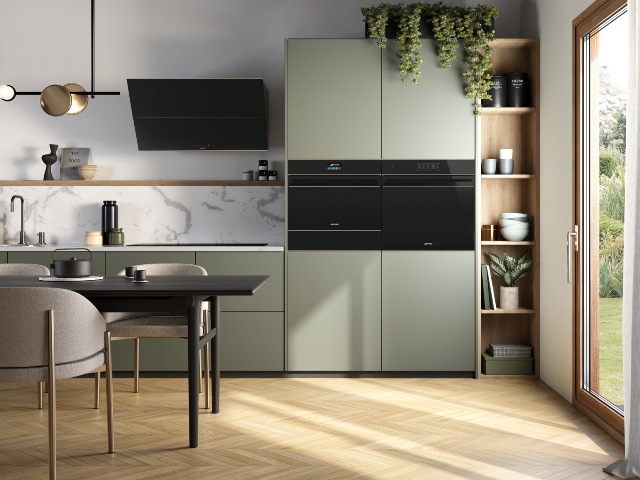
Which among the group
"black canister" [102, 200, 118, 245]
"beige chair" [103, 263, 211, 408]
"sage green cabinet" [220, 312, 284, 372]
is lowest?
"sage green cabinet" [220, 312, 284, 372]

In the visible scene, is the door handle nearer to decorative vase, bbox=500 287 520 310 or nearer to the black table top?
decorative vase, bbox=500 287 520 310

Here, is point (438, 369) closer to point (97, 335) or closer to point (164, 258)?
point (164, 258)

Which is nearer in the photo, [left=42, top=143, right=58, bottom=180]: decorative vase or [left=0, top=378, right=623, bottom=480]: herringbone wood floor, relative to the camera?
[left=0, top=378, right=623, bottom=480]: herringbone wood floor

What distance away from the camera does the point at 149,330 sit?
408 centimetres

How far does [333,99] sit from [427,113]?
656mm

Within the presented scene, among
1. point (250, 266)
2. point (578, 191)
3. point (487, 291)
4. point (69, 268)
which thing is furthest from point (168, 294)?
point (487, 291)

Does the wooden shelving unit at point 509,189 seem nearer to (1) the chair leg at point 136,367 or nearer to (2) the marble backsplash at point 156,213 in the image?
(2) the marble backsplash at point 156,213

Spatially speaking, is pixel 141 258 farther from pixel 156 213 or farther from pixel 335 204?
pixel 335 204

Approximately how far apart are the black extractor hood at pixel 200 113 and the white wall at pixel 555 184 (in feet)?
6.46

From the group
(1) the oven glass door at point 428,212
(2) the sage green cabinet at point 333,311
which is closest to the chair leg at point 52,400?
(2) the sage green cabinet at point 333,311

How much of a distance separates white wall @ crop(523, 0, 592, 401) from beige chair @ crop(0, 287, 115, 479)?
113 inches

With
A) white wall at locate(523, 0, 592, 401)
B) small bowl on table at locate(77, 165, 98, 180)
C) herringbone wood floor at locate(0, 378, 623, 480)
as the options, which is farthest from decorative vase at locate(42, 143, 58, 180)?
white wall at locate(523, 0, 592, 401)

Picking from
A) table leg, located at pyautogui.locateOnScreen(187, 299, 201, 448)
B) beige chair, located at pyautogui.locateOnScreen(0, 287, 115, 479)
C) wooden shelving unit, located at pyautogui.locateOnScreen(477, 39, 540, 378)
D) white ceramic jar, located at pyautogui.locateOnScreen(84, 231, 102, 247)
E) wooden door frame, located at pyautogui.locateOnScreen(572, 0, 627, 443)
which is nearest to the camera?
beige chair, located at pyautogui.locateOnScreen(0, 287, 115, 479)

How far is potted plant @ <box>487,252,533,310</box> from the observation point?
5.23 m
